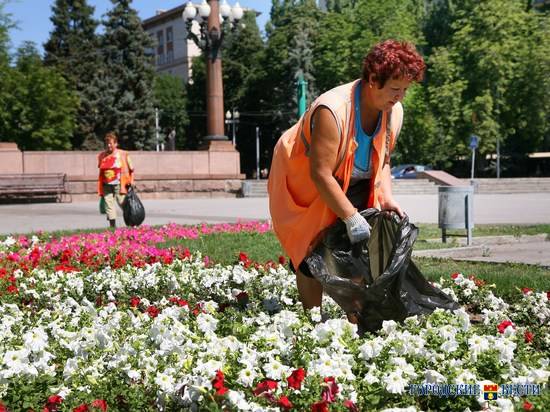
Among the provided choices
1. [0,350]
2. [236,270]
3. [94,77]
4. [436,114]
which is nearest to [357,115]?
[0,350]

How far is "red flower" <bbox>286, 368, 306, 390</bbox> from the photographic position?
281cm

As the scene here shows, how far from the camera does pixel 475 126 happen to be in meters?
43.5

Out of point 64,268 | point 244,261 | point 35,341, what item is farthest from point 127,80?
point 35,341

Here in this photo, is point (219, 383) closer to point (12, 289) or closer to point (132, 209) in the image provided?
point (12, 289)

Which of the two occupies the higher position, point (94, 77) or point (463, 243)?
point (94, 77)

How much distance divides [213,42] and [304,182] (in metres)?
25.4

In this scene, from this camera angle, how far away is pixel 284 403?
2.70m

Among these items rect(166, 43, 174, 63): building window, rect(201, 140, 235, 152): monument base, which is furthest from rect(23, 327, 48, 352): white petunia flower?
rect(166, 43, 174, 63): building window

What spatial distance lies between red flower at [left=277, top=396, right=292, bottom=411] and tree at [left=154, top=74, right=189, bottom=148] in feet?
205

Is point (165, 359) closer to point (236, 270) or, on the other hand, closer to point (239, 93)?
point (236, 270)

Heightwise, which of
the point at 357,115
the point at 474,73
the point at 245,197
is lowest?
the point at 245,197

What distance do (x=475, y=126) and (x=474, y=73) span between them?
3569 mm

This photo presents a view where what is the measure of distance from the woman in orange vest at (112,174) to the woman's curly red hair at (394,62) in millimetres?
9550

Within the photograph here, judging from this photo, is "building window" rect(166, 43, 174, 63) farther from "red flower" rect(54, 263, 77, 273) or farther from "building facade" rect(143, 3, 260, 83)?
"red flower" rect(54, 263, 77, 273)
